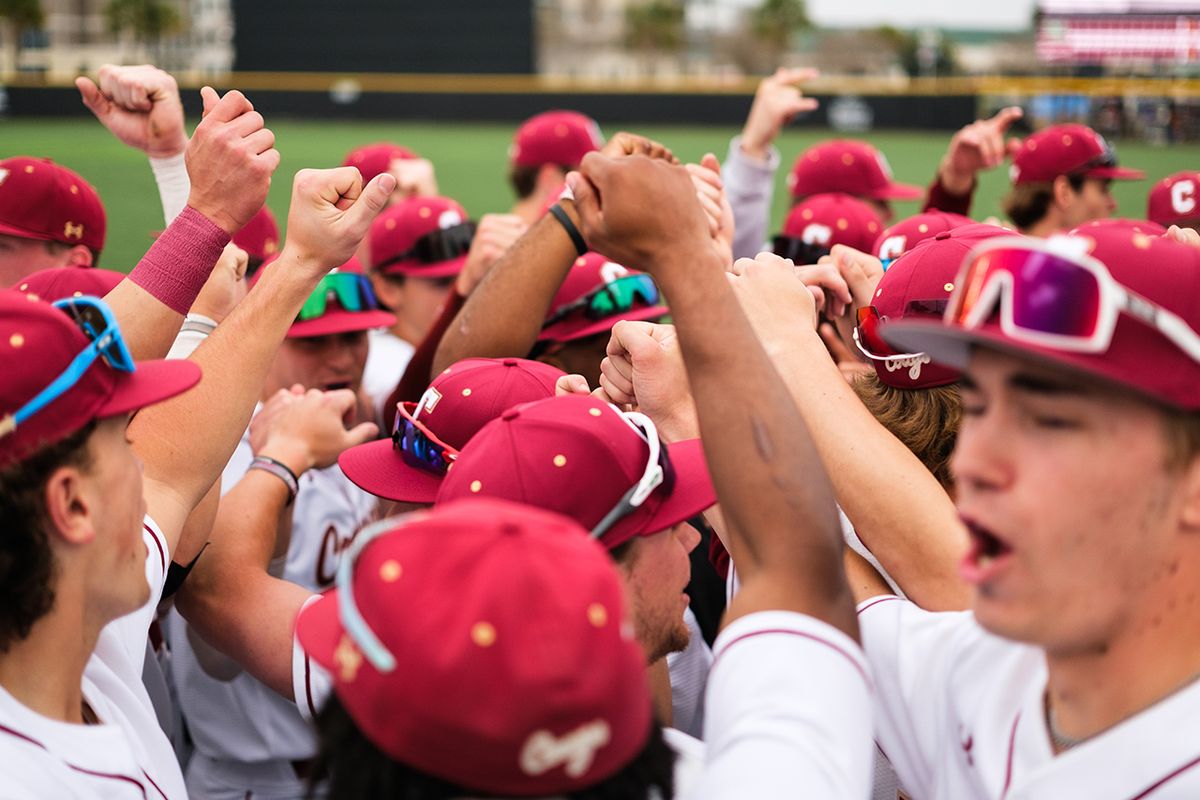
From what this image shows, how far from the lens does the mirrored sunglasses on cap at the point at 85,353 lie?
5.37ft

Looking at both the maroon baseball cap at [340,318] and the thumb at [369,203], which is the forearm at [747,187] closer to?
the maroon baseball cap at [340,318]

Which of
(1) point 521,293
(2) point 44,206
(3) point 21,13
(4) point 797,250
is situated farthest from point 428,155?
(3) point 21,13

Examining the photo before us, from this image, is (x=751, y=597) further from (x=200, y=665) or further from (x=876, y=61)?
(x=876, y=61)

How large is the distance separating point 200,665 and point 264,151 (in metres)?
1.37

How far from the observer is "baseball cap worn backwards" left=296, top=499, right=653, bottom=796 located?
1.21 meters

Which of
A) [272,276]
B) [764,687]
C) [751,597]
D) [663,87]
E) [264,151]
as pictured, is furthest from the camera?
[663,87]

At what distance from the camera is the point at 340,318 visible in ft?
13.3

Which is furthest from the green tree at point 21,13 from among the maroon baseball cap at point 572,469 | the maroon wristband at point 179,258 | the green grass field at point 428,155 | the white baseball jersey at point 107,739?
the maroon baseball cap at point 572,469

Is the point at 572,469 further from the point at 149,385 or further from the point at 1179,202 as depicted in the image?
the point at 1179,202

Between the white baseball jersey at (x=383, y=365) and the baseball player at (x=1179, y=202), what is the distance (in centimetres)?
314

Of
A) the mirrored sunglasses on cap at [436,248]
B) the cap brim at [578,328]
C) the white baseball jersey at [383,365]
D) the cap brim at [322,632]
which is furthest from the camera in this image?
the mirrored sunglasses on cap at [436,248]

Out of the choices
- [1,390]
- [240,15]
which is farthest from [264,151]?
[240,15]

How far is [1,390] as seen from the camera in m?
1.62

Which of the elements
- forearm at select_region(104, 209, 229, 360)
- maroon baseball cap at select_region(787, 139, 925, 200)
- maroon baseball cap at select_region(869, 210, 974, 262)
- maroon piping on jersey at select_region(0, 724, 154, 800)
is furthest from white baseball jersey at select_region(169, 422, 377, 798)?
maroon baseball cap at select_region(787, 139, 925, 200)
